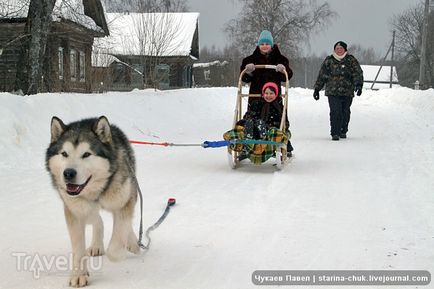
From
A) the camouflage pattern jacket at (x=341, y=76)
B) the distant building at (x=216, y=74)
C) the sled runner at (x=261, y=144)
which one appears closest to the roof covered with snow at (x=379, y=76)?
the distant building at (x=216, y=74)

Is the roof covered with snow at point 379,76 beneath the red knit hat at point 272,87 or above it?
above

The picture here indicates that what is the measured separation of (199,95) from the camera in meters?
19.8

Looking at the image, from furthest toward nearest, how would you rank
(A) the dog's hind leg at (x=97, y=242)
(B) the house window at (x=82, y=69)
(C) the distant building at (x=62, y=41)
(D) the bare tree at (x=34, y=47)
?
(B) the house window at (x=82, y=69), (C) the distant building at (x=62, y=41), (D) the bare tree at (x=34, y=47), (A) the dog's hind leg at (x=97, y=242)

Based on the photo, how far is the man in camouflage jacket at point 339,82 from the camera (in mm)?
10641

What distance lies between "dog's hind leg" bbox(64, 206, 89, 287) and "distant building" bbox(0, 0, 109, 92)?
1014 cm

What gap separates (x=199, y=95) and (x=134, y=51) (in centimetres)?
856

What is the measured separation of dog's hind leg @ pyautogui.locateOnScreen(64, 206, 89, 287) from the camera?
300 cm

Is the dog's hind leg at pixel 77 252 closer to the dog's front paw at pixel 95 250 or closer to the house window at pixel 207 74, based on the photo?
the dog's front paw at pixel 95 250

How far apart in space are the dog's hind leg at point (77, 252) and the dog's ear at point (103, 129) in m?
0.52

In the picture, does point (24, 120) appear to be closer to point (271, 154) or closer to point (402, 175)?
point (271, 154)

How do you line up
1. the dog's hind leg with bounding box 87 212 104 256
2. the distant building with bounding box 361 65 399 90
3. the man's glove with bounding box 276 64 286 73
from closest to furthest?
the dog's hind leg with bounding box 87 212 104 256 → the man's glove with bounding box 276 64 286 73 → the distant building with bounding box 361 65 399 90

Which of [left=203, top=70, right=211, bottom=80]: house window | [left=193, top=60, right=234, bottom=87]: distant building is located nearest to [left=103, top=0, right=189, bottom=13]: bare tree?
[left=193, top=60, right=234, bottom=87]: distant building

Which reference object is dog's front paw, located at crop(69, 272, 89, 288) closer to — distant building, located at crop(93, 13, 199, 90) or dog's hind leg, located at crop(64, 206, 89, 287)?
dog's hind leg, located at crop(64, 206, 89, 287)

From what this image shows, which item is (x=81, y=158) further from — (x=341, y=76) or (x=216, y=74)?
(x=216, y=74)
